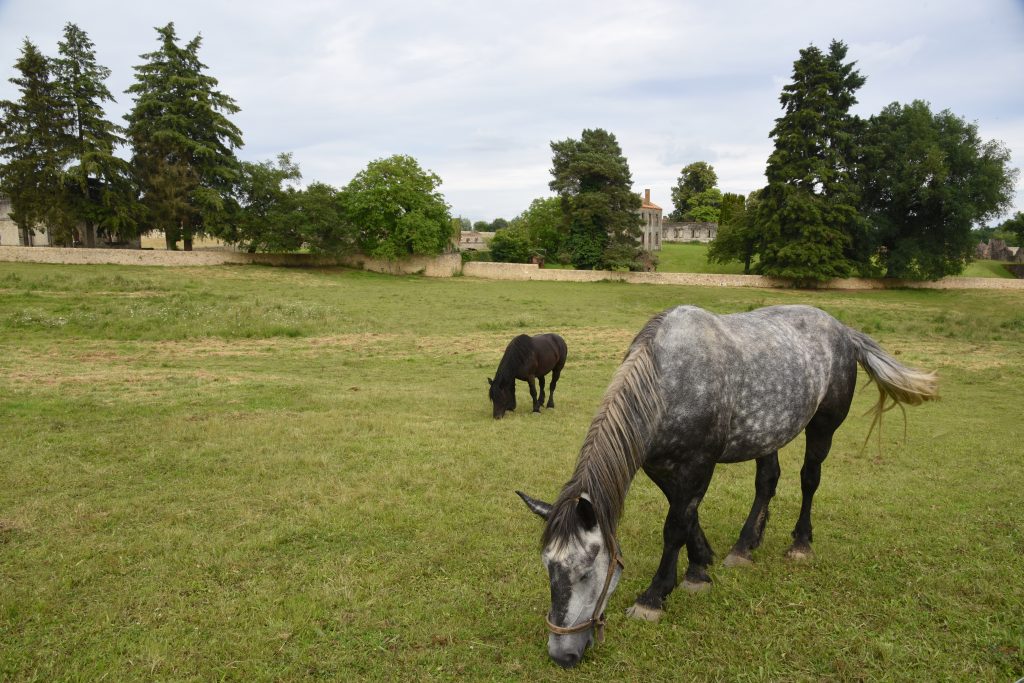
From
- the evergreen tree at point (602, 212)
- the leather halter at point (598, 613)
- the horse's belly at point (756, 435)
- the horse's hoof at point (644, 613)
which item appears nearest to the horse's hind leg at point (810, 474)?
the horse's belly at point (756, 435)

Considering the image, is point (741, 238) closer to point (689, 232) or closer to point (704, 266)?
point (704, 266)

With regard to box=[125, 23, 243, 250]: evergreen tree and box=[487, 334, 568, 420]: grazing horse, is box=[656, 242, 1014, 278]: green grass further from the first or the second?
box=[487, 334, 568, 420]: grazing horse

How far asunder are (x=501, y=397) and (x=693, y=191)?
325 ft

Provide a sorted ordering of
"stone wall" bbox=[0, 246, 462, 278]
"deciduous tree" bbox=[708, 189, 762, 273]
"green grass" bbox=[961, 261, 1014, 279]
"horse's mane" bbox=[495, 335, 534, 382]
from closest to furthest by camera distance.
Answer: "horse's mane" bbox=[495, 335, 534, 382], "stone wall" bbox=[0, 246, 462, 278], "deciduous tree" bbox=[708, 189, 762, 273], "green grass" bbox=[961, 261, 1014, 279]

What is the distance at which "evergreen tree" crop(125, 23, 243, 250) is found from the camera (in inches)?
1593

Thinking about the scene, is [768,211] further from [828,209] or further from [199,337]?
[199,337]

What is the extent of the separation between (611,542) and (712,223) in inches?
3616

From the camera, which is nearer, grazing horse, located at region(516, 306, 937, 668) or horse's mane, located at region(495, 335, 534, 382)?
grazing horse, located at region(516, 306, 937, 668)

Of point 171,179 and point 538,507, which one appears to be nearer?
point 538,507

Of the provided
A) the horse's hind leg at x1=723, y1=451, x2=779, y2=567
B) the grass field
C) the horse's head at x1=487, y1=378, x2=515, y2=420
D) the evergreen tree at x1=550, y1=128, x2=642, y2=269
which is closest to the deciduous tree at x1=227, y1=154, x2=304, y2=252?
the evergreen tree at x1=550, y1=128, x2=642, y2=269

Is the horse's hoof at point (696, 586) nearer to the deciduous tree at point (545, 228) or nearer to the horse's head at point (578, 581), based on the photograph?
the horse's head at point (578, 581)

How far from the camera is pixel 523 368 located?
1145cm

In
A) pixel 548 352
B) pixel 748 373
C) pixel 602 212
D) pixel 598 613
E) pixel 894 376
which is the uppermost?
pixel 602 212

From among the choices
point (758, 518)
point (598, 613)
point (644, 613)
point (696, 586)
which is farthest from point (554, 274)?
point (598, 613)
